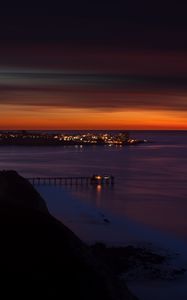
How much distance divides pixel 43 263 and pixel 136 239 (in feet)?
48.3

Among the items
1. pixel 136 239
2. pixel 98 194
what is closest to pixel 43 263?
pixel 136 239

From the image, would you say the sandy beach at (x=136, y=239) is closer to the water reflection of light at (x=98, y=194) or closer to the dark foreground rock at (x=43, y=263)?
the water reflection of light at (x=98, y=194)

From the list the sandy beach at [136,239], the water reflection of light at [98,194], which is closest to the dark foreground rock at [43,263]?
the sandy beach at [136,239]

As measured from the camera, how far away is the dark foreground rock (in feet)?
19.7

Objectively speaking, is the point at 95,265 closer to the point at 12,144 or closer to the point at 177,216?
the point at 177,216

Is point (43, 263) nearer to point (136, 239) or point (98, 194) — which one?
point (136, 239)

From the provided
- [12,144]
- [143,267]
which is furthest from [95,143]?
[143,267]

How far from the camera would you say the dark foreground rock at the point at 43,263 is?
600 cm

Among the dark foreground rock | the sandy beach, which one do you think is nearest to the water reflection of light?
the sandy beach

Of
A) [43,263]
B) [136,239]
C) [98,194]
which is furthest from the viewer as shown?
[98,194]

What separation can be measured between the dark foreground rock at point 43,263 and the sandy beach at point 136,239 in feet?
23.7

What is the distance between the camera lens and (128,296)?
777 cm

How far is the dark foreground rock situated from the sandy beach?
7238mm

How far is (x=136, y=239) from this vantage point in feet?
67.9
